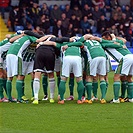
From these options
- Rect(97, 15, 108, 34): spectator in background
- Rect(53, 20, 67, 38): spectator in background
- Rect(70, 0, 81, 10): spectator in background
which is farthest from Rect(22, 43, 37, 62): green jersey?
Rect(70, 0, 81, 10): spectator in background

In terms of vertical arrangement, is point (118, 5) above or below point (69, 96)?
above

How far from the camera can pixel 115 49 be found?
17625 millimetres

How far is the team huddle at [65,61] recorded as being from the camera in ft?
55.9

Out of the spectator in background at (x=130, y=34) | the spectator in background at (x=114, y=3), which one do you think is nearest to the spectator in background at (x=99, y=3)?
the spectator in background at (x=114, y=3)

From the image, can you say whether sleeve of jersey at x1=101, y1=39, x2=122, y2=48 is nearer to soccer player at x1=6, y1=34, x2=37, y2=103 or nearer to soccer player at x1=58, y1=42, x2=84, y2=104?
soccer player at x1=58, y1=42, x2=84, y2=104

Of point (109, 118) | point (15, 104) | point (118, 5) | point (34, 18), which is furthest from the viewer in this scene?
point (118, 5)

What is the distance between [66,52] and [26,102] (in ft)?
5.24

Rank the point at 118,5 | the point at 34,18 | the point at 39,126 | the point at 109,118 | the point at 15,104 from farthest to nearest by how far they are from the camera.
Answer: the point at 118,5 → the point at 34,18 → the point at 15,104 → the point at 109,118 → the point at 39,126

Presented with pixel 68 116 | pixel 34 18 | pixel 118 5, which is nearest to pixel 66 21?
pixel 34 18

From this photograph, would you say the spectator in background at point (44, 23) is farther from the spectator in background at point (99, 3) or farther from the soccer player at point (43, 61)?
the soccer player at point (43, 61)

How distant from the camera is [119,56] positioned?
17.5m

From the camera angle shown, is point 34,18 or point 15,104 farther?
point 34,18

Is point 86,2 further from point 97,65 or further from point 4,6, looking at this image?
point 97,65

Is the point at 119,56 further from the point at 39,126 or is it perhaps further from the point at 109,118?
the point at 39,126
